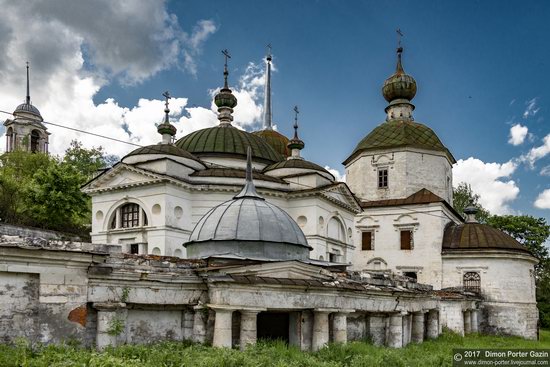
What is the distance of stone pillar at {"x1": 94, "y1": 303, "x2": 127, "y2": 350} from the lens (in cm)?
1118

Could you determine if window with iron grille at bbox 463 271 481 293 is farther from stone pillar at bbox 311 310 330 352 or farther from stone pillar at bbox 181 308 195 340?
stone pillar at bbox 181 308 195 340

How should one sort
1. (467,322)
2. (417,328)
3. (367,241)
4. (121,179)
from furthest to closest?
1. (367,241)
2. (467,322)
3. (121,179)
4. (417,328)

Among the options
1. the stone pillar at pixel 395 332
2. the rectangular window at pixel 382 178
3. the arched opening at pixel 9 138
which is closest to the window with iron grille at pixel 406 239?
the rectangular window at pixel 382 178

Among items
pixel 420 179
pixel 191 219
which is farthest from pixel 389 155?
pixel 191 219

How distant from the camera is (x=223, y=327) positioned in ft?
40.1

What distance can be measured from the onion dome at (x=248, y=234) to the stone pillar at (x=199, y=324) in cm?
255

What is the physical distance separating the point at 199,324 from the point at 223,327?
0.82m

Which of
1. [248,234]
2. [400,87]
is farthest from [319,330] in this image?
[400,87]

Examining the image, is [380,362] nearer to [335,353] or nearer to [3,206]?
[335,353]

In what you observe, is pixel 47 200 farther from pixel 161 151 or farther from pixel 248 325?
pixel 248 325

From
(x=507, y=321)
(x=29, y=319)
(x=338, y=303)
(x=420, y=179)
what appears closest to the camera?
(x=29, y=319)

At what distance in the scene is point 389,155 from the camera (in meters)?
43.1

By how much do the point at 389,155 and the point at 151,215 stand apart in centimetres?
2164

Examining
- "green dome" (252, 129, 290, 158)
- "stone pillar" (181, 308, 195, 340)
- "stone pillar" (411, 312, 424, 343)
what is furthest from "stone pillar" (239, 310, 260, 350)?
"green dome" (252, 129, 290, 158)
